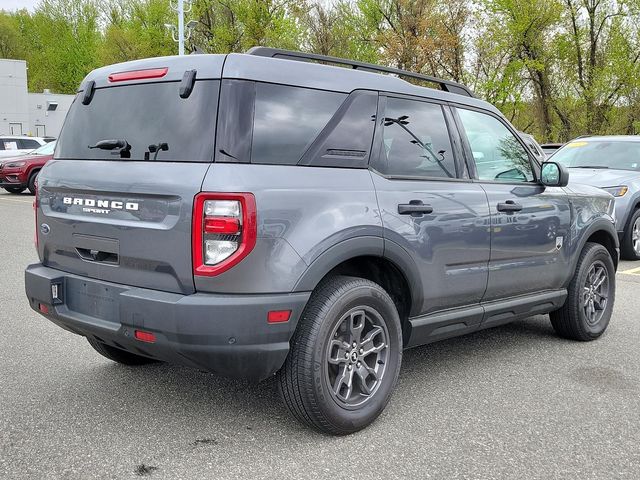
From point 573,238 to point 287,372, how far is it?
274 centimetres

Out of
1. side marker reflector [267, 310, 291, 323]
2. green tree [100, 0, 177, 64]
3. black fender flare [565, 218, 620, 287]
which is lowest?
side marker reflector [267, 310, 291, 323]

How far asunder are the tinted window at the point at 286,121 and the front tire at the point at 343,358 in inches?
27.0

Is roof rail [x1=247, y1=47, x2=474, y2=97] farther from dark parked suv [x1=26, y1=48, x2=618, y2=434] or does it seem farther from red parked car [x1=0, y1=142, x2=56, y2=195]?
red parked car [x1=0, y1=142, x2=56, y2=195]

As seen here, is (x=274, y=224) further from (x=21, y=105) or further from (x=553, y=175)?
(x=21, y=105)

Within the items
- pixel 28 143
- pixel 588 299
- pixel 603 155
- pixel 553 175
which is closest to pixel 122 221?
pixel 553 175

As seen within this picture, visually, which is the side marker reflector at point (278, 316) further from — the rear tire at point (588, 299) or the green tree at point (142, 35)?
the green tree at point (142, 35)

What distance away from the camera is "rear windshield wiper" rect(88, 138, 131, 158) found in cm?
333

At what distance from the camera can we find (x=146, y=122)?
3.30 metres

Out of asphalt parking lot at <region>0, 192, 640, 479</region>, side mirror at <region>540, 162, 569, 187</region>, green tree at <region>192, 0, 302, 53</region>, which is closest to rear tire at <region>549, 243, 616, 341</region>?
asphalt parking lot at <region>0, 192, 640, 479</region>

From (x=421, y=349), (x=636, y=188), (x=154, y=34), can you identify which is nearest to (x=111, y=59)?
(x=154, y=34)

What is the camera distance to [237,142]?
3.02 m

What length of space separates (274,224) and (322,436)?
3.74 feet

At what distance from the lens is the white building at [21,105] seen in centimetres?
4831

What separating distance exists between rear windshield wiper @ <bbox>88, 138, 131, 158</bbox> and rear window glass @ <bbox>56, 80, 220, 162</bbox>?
0.02 metres
